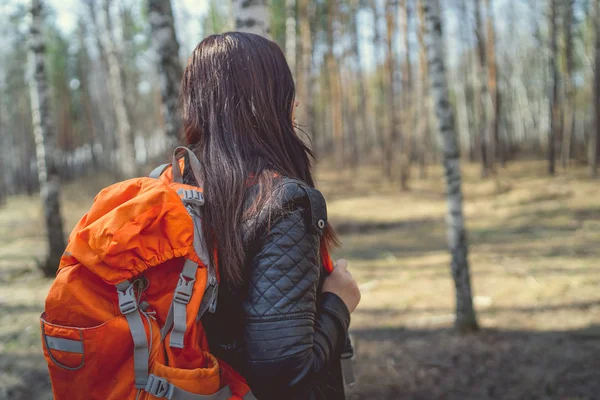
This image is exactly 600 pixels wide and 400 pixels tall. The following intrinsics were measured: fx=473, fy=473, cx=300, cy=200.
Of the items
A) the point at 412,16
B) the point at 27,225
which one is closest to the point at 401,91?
the point at 412,16

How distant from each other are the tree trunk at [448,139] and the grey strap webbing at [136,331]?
4406 mm

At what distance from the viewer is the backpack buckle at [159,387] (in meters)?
1.18

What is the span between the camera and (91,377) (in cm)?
116

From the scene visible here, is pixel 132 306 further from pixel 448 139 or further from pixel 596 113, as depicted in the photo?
pixel 596 113

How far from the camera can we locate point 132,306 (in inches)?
46.3

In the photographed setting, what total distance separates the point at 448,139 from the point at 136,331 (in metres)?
4.47

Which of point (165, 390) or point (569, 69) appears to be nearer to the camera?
point (165, 390)

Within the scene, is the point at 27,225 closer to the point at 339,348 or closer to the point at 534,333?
the point at 534,333

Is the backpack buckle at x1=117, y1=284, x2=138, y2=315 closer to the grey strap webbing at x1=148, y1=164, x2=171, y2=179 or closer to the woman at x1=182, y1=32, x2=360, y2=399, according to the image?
the woman at x1=182, y1=32, x2=360, y2=399

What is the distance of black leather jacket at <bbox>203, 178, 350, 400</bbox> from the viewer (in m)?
1.24

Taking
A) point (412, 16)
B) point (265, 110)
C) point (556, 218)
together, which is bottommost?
point (556, 218)

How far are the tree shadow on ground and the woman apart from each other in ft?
11.6

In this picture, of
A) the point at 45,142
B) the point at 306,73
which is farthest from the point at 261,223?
the point at 306,73

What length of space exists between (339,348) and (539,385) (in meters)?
3.90
